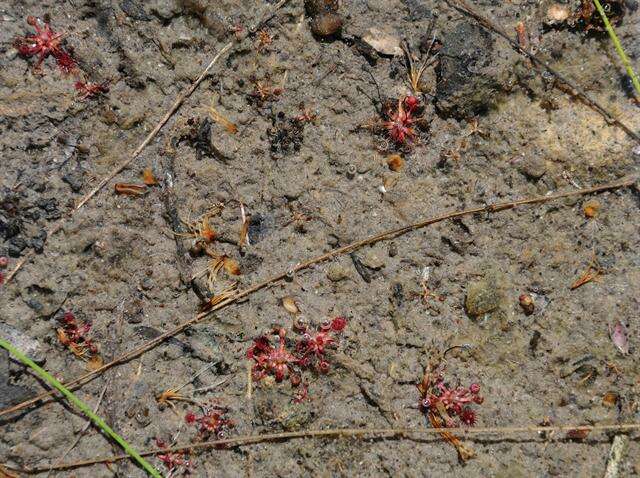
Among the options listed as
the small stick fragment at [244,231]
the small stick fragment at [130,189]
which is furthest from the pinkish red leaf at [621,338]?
the small stick fragment at [130,189]

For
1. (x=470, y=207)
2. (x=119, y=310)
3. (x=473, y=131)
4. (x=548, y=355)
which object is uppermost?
(x=473, y=131)

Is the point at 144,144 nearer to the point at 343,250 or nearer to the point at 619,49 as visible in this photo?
the point at 343,250

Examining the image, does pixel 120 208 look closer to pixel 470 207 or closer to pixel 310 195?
pixel 310 195

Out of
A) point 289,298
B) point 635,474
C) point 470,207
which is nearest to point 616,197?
point 470,207

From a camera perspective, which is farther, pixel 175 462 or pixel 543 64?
pixel 543 64

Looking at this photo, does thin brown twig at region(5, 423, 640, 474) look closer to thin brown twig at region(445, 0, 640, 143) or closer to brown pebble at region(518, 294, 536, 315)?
brown pebble at region(518, 294, 536, 315)

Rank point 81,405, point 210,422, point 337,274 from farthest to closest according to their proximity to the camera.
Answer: point 337,274
point 210,422
point 81,405

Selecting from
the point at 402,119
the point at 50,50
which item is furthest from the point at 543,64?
the point at 50,50
